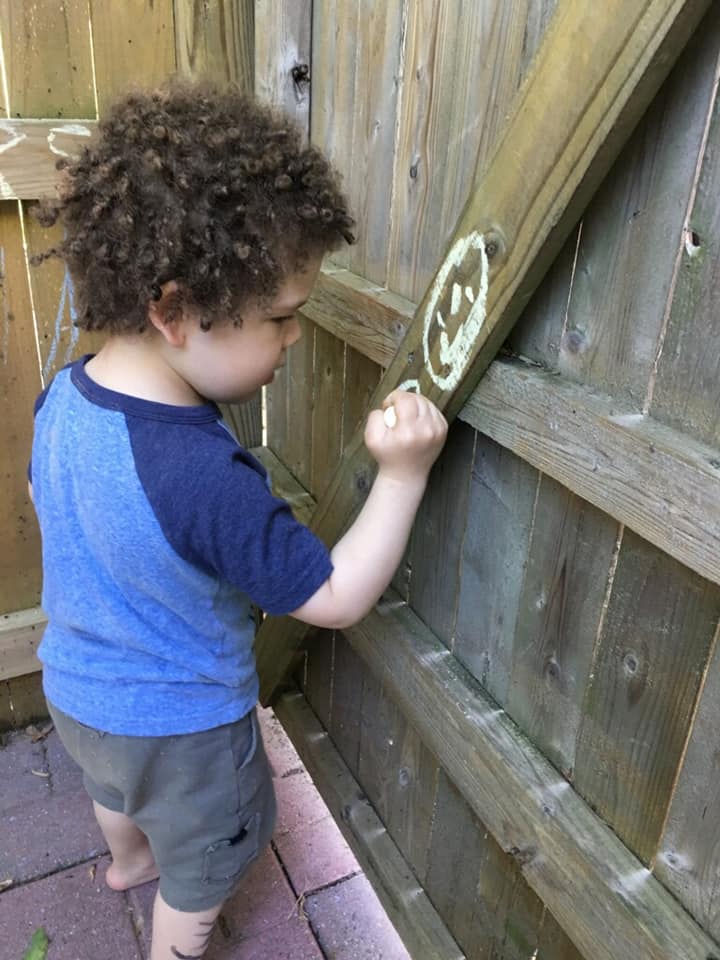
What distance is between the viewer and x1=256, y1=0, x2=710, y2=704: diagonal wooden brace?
2.93ft

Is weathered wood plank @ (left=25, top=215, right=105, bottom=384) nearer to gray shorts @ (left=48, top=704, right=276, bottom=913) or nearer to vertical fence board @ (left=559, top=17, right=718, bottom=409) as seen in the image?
gray shorts @ (left=48, top=704, right=276, bottom=913)

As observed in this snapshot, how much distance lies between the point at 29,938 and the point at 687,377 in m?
1.88

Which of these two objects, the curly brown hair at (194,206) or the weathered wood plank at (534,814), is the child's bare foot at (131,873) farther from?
the curly brown hair at (194,206)

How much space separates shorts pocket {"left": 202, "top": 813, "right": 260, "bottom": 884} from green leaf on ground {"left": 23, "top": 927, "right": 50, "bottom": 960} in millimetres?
605

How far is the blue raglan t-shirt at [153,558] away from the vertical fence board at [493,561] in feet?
1.11

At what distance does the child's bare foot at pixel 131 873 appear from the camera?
199 cm

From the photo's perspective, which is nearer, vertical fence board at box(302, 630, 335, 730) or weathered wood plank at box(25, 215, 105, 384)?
weathered wood plank at box(25, 215, 105, 384)

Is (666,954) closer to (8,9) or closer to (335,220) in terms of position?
(335,220)

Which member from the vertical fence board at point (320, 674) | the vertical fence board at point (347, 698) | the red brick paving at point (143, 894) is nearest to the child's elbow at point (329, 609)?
the vertical fence board at point (347, 698)

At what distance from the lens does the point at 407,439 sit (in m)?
1.24

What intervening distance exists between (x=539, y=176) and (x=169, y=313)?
539mm

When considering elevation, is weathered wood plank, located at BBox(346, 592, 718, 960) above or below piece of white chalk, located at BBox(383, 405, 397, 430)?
below

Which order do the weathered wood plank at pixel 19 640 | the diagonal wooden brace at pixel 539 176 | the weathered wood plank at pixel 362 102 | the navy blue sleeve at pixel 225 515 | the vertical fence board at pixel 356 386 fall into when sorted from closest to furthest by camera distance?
the diagonal wooden brace at pixel 539 176
the navy blue sleeve at pixel 225 515
the weathered wood plank at pixel 362 102
the vertical fence board at pixel 356 386
the weathered wood plank at pixel 19 640

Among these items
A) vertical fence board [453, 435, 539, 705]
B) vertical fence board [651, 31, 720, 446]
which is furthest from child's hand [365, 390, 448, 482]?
vertical fence board [651, 31, 720, 446]
